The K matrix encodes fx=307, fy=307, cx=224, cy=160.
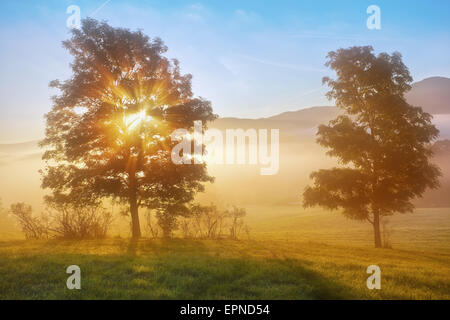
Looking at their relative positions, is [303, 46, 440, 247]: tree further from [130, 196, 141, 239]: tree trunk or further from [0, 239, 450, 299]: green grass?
[130, 196, 141, 239]: tree trunk

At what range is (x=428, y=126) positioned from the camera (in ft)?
64.1

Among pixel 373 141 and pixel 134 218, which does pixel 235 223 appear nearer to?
pixel 134 218

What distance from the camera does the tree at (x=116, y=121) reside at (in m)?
18.2

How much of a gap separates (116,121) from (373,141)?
16.6m

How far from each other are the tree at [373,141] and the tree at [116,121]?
378 inches

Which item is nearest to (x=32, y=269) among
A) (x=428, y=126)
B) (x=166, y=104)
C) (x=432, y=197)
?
(x=166, y=104)

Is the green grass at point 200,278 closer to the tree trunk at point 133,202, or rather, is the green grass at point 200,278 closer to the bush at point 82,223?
the bush at point 82,223

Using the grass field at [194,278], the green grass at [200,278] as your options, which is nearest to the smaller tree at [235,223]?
the grass field at [194,278]

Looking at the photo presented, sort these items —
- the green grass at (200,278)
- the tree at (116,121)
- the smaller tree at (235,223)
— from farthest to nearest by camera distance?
1. the smaller tree at (235,223)
2. the tree at (116,121)
3. the green grass at (200,278)

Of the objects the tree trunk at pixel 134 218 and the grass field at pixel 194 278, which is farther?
the tree trunk at pixel 134 218

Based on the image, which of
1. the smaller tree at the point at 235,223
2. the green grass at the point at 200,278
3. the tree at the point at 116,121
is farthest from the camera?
the smaller tree at the point at 235,223

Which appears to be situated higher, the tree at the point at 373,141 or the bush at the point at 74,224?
the tree at the point at 373,141

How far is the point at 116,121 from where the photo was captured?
18734 mm

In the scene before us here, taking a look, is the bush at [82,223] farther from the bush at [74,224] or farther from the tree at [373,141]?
the tree at [373,141]
